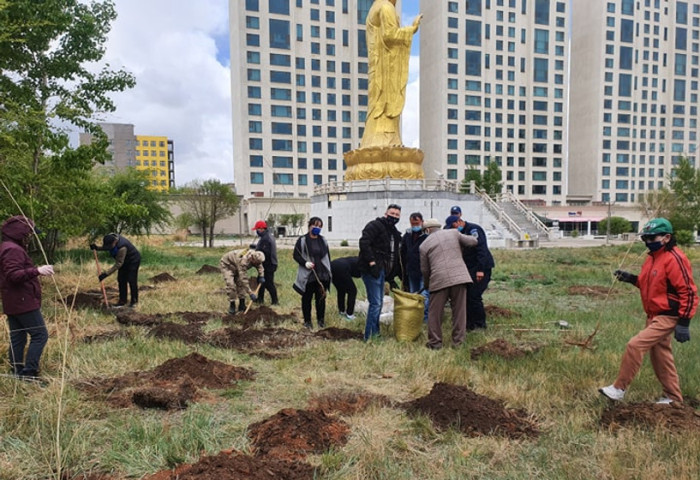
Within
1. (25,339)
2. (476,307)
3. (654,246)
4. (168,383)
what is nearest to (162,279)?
(25,339)

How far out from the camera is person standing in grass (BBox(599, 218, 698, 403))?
3.71m

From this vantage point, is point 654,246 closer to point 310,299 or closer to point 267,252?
point 310,299

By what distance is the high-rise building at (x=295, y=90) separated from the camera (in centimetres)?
5644

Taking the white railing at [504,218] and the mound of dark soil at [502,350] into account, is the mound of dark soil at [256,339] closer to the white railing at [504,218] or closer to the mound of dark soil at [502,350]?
the mound of dark soil at [502,350]

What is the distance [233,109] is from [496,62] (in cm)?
3912

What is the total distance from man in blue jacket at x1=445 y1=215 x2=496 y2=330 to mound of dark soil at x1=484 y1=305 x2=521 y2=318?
103 cm

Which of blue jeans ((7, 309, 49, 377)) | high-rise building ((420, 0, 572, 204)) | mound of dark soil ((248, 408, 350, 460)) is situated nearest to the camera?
mound of dark soil ((248, 408, 350, 460))

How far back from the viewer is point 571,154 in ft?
244

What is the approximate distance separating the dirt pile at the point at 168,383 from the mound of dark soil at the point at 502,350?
280 cm

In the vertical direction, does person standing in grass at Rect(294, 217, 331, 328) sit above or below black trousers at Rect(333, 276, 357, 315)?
above

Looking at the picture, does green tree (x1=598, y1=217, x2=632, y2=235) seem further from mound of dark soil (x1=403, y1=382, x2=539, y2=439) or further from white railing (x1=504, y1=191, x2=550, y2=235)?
mound of dark soil (x1=403, y1=382, x2=539, y2=439)

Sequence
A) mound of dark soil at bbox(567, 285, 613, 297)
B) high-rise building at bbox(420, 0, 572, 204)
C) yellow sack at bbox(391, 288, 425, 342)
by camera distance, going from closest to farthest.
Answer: yellow sack at bbox(391, 288, 425, 342) < mound of dark soil at bbox(567, 285, 613, 297) < high-rise building at bbox(420, 0, 572, 204)

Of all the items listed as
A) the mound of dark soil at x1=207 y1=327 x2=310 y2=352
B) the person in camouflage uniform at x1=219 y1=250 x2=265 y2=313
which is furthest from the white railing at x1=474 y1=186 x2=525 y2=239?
the mound of dark soil at x1=207 y1=327 x2=310 y2=352

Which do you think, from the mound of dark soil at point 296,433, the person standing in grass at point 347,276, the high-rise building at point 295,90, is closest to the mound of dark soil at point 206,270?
the person standing in grass at point 347,276
